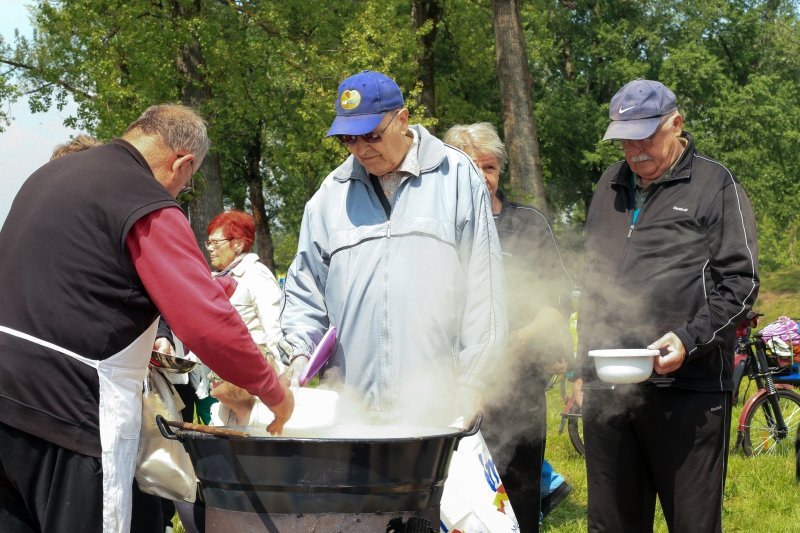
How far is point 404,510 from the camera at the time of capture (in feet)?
9.19

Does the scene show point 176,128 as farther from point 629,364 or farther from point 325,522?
point 629,364

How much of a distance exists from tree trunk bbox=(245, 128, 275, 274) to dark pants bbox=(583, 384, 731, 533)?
25.5 meters

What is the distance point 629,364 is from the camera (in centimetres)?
366

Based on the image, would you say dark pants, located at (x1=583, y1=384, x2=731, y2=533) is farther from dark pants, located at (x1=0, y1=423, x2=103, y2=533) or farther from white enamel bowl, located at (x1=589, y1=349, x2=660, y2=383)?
dark pants, located at (x1=0, y1=423, x2=103, y2=533)

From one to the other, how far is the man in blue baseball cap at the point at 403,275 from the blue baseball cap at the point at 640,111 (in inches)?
28.6

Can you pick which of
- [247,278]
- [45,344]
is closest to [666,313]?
[45,344]

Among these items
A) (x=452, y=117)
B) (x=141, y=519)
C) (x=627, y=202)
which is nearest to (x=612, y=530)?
(x=627, y=202)

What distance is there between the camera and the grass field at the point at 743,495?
239 inches

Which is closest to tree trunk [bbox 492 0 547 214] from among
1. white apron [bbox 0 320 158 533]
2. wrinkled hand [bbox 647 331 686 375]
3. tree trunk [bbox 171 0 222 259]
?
tree trunk [bbox 171 0 222 259]

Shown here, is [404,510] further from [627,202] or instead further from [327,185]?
[627,202]

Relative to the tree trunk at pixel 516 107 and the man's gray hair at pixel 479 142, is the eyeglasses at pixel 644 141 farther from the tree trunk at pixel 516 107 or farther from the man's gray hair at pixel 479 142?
the tree trunk at pixel 516 107

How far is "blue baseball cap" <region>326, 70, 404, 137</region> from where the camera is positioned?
3.47m

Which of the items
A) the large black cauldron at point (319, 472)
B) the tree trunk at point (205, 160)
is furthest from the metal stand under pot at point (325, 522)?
the tree trunk at point (205, 160)

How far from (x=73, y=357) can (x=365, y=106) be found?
1.33 m
